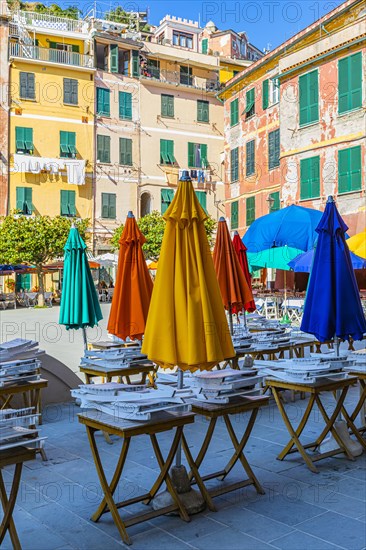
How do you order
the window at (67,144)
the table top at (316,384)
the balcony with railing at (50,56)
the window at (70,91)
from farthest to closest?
the window at (70,91) < the window at (67,144) < the balcony with railing at (50,56) < the table top at (316,384)

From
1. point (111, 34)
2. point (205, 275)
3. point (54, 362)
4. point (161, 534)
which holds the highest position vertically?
point (111, 34)

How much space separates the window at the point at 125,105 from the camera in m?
33.8

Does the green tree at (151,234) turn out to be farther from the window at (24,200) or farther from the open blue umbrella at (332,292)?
the open blue umbrella at (332,292)

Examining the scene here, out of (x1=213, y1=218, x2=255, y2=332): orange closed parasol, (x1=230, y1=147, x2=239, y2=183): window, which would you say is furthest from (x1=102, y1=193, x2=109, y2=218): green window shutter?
(x1=213, y1=218, x2=255, y2=332): orange closed parasol

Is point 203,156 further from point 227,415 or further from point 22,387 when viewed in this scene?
point 227,415

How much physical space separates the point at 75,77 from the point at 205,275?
31051 mm

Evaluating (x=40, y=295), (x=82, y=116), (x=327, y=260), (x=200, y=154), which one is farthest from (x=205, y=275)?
(x=200, y=154)

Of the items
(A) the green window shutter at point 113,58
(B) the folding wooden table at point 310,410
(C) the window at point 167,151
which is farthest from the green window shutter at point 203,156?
(B) the folding wooden table at point 310,410

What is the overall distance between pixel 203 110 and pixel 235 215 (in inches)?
376

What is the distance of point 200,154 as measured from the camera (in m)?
35.6

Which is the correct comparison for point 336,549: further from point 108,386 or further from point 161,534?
point 108,386

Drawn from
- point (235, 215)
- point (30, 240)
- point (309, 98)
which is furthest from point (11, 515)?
point (235, 215)

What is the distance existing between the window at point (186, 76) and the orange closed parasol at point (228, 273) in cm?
3121

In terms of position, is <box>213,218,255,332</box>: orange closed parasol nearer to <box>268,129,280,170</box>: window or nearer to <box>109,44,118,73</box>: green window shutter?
<box>268,129,280,170</box>: window
